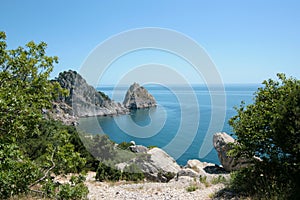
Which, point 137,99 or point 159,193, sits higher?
point 137,99

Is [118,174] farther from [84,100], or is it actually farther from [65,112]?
[84,100]

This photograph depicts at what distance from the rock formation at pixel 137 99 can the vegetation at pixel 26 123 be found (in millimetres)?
107852

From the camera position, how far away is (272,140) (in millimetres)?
6906

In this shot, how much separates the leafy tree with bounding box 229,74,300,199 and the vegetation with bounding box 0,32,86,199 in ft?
16.0

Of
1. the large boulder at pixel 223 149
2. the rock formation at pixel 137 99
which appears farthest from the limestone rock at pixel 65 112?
the large boulder at pixel 223 149

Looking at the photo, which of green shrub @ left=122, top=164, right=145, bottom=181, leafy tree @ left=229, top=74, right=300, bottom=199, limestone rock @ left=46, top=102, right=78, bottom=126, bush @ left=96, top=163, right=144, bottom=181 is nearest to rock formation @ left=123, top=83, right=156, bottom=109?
limestone rock @ left=46, top=102, right=78, bottom=126

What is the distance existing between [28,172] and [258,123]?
622 centimetres

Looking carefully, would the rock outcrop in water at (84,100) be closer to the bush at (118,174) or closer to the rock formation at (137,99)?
the rock formation at (137,99)

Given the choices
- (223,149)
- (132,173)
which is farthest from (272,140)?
(223,149)

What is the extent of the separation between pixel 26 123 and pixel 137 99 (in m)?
Result: 114

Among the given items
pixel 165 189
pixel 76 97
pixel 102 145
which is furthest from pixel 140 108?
pixel 165 189

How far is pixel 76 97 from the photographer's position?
3893 inches

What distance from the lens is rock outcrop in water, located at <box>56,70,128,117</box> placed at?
315ft

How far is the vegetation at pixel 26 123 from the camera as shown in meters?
5.00
